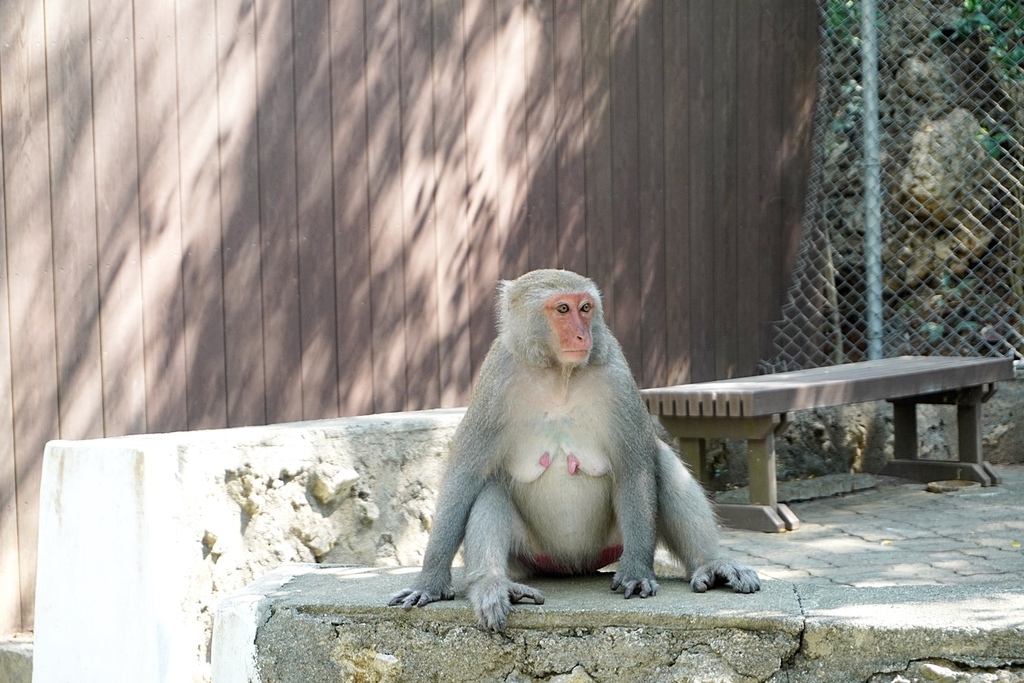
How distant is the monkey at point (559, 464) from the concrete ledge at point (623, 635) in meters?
0.14

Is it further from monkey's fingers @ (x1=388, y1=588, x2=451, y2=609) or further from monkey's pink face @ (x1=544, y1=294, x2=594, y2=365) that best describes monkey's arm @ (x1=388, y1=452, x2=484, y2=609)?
monkey's pink face @ (x1=544, y1=294, x2=594, y2=365)

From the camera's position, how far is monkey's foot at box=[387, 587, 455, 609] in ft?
13.4

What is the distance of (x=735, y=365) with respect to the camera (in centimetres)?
894

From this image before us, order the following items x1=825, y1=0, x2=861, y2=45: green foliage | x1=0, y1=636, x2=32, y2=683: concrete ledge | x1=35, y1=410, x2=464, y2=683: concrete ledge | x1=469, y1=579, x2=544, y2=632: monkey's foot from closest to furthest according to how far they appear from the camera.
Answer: x1=469, y1=579, x2=544, y2=632: monkey's foot < x1=35, y1=410, x2=464, y2=683: concrete ledge < x1=0, y1=636, x2=32, y2=683: concrete ledge < x1=825, y1=0, x2=861, y2=45: green foliage

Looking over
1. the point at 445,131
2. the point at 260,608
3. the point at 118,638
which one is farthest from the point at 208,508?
the point at 445,131

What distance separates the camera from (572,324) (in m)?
4.12

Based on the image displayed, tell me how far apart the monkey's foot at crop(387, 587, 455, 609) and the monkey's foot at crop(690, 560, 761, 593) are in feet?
2.58

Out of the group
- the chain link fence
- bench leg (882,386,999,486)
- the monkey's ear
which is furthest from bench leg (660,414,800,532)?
the monkey's ear

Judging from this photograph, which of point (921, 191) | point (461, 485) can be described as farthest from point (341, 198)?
point (921, 191)

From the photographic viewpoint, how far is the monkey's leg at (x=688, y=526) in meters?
4.14

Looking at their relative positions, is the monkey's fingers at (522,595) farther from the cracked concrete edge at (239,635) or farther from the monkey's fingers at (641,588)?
the cracked concrete edge at (239,635)

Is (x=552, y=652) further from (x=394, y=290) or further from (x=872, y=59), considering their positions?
(x=872, y=59)

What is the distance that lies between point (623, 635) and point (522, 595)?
34 cm

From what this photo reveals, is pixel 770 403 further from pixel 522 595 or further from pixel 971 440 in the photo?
pixel 522 595
